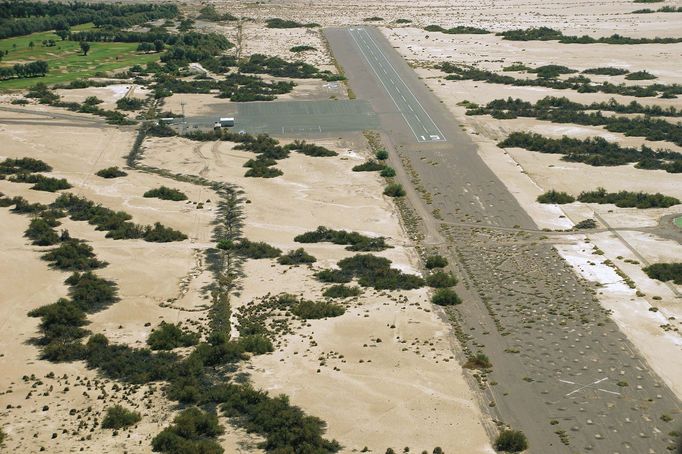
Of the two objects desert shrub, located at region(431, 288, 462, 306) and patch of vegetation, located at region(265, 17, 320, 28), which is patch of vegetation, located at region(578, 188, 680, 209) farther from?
patch of vegetation, located at region(265, 17, 320, 28)

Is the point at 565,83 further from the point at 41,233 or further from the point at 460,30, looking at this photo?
the point at 41,233

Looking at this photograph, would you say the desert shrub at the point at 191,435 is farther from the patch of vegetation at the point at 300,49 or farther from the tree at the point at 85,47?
the tree at the point at 85,47

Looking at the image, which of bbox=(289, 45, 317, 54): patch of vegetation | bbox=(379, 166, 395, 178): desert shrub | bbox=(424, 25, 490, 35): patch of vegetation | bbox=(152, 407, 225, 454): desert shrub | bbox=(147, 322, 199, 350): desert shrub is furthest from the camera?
bbox=(424, 25, 490, 35): patch of vegetation

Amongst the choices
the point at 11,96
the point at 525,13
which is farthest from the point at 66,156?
the point at 525,13

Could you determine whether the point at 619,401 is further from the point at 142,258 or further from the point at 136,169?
the point at 136,169

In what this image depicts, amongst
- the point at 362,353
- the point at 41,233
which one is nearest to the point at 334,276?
the point at 362,353

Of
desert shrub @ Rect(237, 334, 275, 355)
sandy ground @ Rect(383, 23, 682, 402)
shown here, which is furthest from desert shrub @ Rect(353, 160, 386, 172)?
desert shrub @ Rect(237, 334, 275, 355)

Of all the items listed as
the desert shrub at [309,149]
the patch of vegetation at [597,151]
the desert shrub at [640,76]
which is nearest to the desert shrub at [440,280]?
the desert shrub at [309,149]
